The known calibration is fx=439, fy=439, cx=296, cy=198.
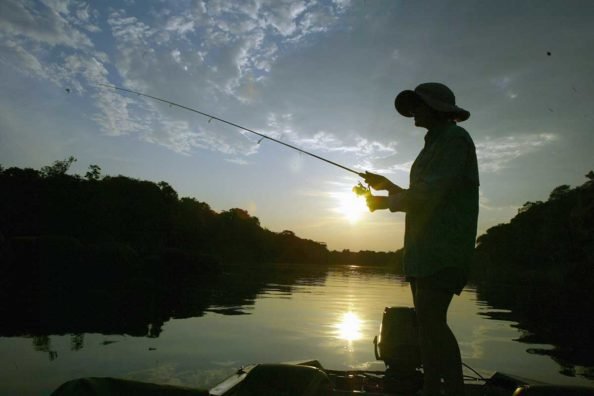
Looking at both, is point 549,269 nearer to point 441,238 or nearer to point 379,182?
point 379,182

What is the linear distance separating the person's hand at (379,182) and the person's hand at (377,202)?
37 centimetres

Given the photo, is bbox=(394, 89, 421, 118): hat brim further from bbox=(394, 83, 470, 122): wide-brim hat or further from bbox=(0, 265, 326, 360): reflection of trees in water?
bbox=(0, 265, 326, 360): reflection of trees in water

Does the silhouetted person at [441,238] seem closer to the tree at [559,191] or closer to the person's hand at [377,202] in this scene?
the person's hand at [377,202]

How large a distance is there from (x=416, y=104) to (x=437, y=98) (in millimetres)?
238

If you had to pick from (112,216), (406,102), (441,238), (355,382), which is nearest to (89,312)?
(355,382)

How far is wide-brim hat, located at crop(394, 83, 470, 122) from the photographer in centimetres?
409

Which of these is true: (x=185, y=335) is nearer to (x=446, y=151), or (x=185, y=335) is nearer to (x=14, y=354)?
(x=14, y=354)

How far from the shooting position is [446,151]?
12.4ft

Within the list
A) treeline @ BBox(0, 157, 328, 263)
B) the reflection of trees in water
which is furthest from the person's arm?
treeline @ BBox(0, 157, 328, 263)

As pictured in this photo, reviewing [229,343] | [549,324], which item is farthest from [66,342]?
[549,324]

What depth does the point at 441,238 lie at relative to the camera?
3803mm

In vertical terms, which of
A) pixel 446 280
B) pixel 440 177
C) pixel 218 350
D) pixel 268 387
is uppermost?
pixel 440 177

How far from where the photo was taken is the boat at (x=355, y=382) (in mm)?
3100

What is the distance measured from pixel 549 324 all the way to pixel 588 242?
23054 millimetres
